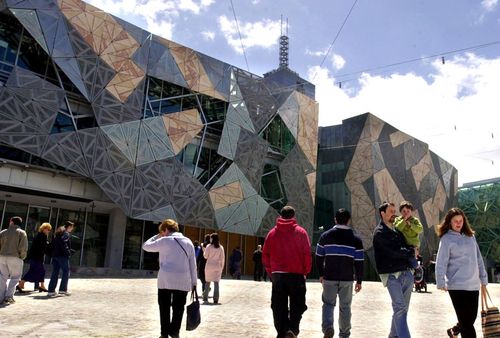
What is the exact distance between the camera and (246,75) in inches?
1179

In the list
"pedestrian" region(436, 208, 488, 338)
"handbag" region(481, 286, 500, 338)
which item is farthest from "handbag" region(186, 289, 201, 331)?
"handbag" region(481, 286, 500, 338)

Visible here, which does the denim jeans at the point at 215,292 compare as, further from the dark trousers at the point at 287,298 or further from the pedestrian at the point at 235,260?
the pedestrian at the point at 235,260

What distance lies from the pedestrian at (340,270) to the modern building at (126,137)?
16940 millimetres

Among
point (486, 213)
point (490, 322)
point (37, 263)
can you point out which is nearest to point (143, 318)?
point (37, 263)

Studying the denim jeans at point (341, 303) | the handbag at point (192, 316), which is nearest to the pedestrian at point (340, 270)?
the denim jeans at point (341, 303)

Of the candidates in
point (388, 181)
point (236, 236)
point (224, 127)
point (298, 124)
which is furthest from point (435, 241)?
point (224, 127)

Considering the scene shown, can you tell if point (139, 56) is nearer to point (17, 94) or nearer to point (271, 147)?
point (17, 94)

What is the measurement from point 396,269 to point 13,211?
872 inches

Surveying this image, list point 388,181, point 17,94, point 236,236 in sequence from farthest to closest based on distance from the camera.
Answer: point 388,181 → point 236,236 → point 17,94

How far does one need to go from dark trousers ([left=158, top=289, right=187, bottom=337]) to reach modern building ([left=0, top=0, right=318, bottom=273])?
52.5 ft

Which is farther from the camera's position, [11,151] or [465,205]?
[465,205]

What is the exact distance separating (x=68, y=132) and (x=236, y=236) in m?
12.7

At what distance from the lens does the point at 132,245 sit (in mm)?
25328

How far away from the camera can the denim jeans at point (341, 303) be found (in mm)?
6051
